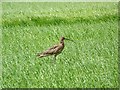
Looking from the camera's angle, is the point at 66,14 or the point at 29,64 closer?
the point at 29,64

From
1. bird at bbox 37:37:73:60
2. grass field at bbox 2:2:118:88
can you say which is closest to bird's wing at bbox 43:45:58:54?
bird at bbox 37:37:73:60

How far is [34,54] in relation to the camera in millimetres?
7219

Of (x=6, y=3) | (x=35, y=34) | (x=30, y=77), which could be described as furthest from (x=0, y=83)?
(x=6, y=3)

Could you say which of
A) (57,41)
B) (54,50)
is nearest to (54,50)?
(54,50)

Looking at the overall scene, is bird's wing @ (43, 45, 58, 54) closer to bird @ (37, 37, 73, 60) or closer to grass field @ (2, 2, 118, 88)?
bird @ (37, 37, 73, 60)

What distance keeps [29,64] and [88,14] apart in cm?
181

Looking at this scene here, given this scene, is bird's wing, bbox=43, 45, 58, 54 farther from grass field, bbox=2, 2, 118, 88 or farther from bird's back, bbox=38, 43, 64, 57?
grass field, bbox=2, 2, 118, 88

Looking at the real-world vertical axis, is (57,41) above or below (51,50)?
above

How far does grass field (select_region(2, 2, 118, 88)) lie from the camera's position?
22.8 feet

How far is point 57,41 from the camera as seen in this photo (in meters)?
7.21

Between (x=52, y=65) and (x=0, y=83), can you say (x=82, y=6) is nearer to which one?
(x=52, y=65)

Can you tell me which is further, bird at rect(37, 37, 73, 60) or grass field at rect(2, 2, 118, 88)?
bird at rect(37, 37, 73, 60)

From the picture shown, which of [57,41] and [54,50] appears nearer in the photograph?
[54,50]

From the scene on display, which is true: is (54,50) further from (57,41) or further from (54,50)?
(57,41)
